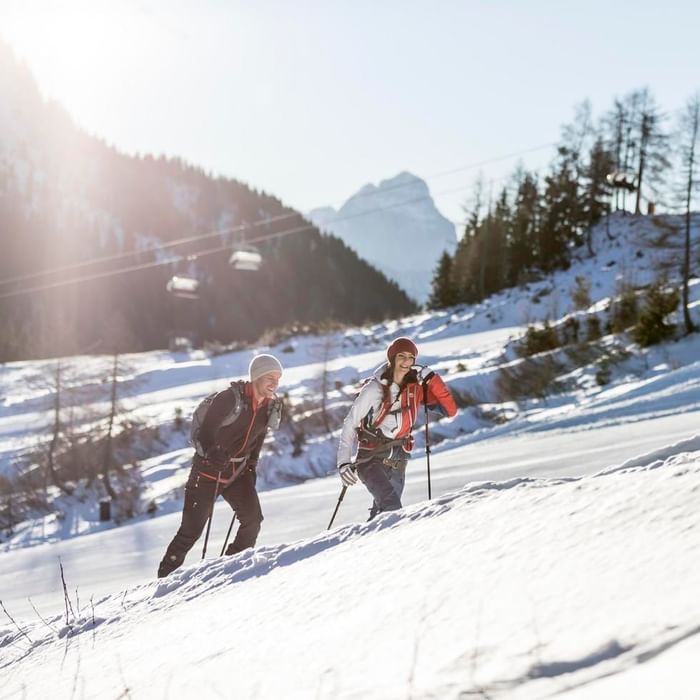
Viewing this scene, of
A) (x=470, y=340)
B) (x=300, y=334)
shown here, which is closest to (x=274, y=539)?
(x=470, y=340)

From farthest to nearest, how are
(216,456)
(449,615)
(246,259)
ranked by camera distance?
1. (246,259)
2. (216,456)
3. (449,615)

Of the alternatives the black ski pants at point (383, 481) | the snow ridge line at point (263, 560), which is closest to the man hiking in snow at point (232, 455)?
the black ski pants at point (383, 481)

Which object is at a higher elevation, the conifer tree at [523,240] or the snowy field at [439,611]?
the conifer tree at [523,240]

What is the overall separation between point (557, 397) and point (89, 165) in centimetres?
13541

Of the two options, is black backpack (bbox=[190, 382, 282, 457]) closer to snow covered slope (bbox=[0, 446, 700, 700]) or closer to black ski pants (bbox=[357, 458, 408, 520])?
black ski pants (bbox=[357, 458, 408, 520])

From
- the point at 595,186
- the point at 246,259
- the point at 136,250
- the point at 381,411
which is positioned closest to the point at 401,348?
the point at 381,411

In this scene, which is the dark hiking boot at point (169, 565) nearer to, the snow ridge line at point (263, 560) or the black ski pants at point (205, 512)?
the black ski pants at point (205, 512)

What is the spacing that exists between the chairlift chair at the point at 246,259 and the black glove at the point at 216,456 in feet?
41.8

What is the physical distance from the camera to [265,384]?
559 cm

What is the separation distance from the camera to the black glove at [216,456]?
5.39 metres

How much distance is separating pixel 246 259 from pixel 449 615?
54.0ft

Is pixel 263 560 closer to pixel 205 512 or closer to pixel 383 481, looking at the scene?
pixel 383 481

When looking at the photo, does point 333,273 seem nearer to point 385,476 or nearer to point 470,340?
point 470,340

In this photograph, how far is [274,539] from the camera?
28.1ft
